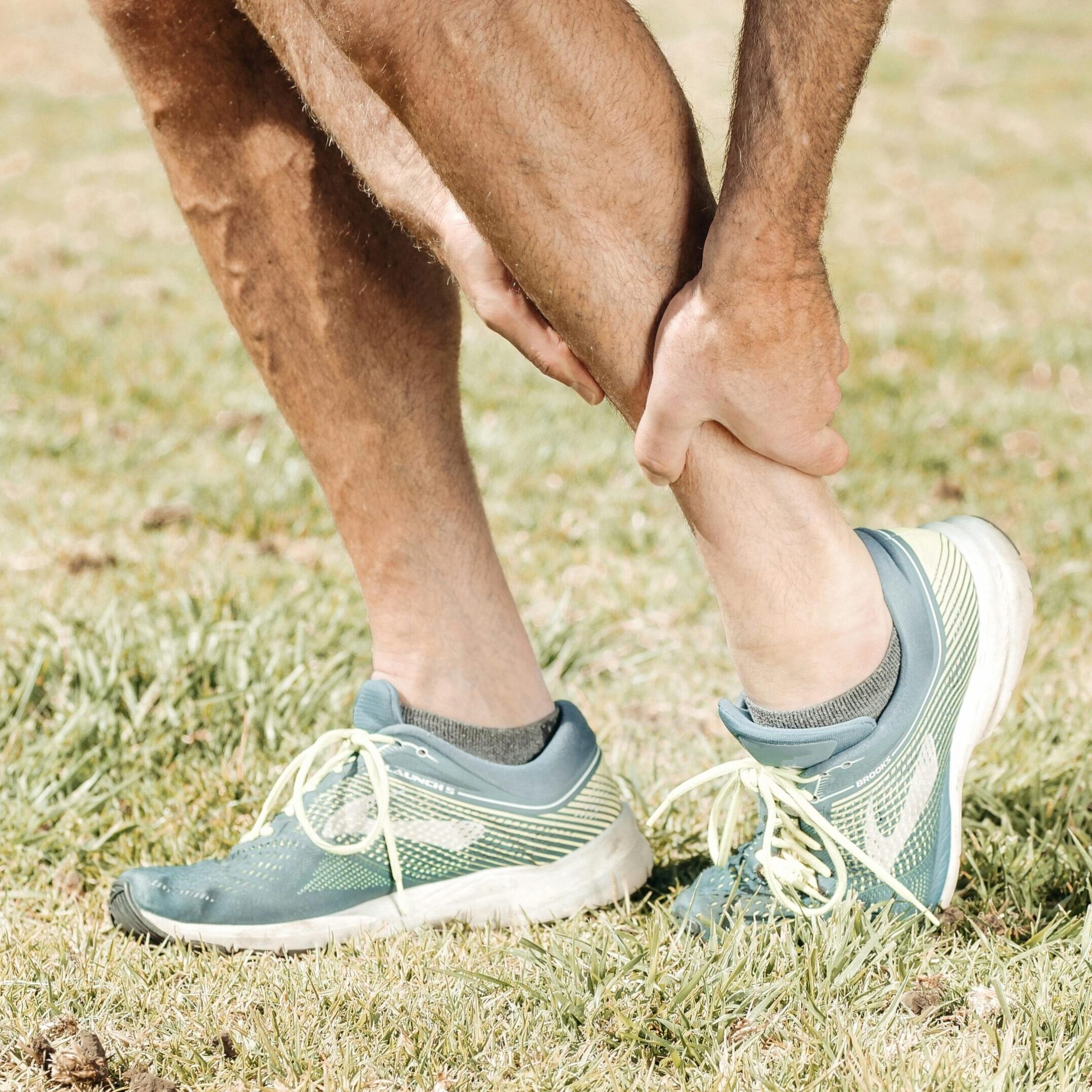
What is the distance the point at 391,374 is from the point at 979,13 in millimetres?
13509

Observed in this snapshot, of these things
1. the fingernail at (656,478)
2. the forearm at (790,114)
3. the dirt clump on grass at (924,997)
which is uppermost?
the forearm at (790,114)

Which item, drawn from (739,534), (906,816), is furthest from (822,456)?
(906,816)

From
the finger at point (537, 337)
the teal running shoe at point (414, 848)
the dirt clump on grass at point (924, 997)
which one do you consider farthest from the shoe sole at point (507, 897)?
the finger at point (537, 337)

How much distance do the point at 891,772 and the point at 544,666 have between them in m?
1.08

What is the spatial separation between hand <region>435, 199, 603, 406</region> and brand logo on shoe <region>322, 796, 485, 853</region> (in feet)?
2.21

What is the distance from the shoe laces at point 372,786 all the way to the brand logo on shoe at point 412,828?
13 millimetres

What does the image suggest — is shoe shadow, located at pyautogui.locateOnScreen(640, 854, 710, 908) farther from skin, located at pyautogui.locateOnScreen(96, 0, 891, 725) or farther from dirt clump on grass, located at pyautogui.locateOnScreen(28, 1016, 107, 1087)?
dirt clump on grass, located at pyautogui.locateOnScreen(28, 1016, 107, 1087)

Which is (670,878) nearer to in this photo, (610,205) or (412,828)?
(412,828)

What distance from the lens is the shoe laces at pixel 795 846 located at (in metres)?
1.68

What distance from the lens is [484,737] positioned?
1951 mm

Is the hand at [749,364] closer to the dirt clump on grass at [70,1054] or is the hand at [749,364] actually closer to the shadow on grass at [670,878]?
the shadow on grass at [670,878]

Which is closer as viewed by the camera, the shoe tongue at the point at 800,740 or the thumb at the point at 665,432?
the thumb at the point at 665,432

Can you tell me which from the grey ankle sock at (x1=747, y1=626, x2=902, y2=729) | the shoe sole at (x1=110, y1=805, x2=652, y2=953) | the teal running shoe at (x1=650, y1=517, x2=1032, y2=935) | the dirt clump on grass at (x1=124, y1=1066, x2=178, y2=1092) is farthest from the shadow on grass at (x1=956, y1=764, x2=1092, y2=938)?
the dirt clump on grass at (x1=124, y1=1066, x2=178, y2=1092)

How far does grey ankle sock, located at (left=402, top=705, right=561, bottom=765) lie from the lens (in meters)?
1.94
